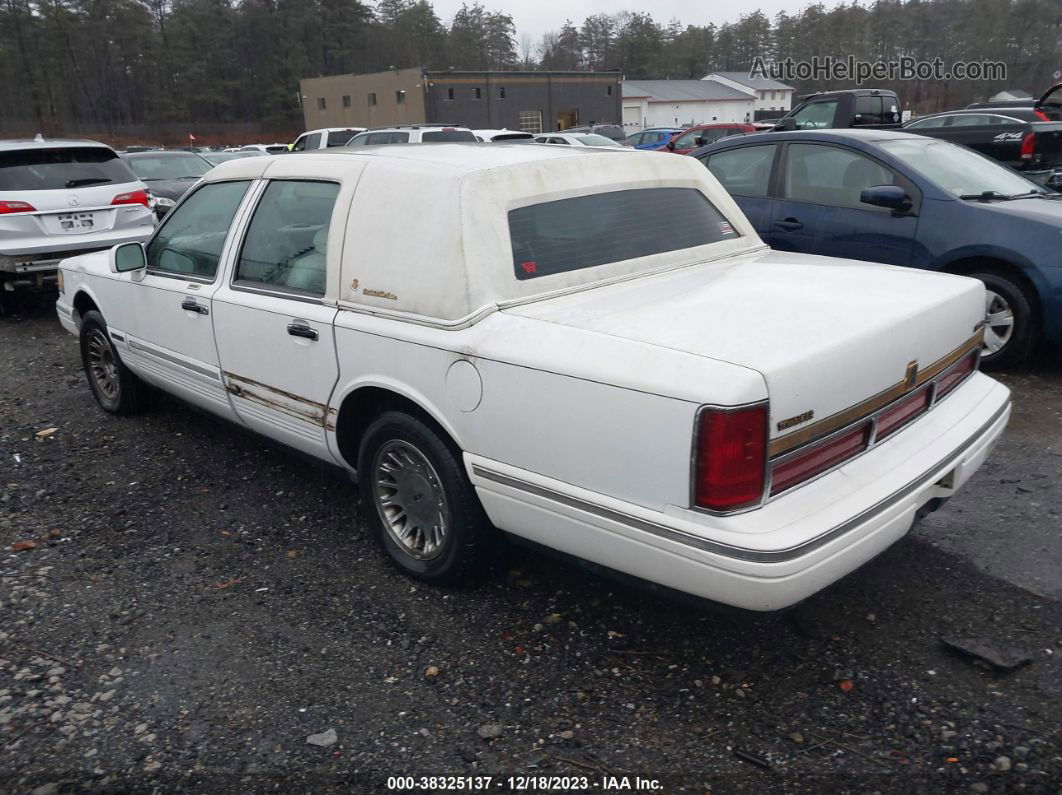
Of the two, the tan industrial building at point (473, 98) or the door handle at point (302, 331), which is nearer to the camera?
the door handle at point (302, 331)

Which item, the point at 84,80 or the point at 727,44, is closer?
the point at 84,80

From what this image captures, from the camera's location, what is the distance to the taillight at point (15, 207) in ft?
27.2

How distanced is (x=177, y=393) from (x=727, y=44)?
125771 millimetres

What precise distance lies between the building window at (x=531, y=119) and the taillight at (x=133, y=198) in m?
55.7

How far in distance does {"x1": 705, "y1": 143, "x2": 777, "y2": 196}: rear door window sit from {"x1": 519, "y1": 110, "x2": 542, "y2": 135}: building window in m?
57.6

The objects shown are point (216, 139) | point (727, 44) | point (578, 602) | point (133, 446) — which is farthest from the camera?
point (727, 44)

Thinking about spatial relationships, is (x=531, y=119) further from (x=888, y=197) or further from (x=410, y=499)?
(x=410, y=499)

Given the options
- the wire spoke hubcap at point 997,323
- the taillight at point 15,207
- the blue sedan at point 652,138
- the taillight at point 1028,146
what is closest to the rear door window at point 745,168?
the wire spoke hubcap at point 997,323

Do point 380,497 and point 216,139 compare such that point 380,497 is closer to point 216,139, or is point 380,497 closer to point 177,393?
point 177,393

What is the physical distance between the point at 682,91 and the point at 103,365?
79063mm

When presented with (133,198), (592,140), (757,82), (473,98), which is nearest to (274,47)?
(473,98)

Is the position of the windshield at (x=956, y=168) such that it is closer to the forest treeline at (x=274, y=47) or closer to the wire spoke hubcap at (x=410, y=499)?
the wire spoke hubcap at (x=410, y=499)

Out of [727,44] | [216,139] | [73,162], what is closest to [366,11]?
[216,139]

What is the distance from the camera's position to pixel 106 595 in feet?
11.5
